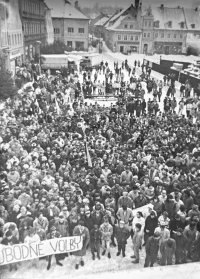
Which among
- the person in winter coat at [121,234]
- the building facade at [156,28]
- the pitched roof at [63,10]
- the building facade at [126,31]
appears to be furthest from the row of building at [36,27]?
the person in winter coat at [121,234]

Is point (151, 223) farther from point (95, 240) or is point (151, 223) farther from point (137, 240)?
point (95, 240)

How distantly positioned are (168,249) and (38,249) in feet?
7.27

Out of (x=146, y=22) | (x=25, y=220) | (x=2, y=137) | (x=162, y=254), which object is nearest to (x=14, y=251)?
(x=25, y=220)

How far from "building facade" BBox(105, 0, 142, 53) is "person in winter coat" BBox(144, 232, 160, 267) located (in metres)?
28.7

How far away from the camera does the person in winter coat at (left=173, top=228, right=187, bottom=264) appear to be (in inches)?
211

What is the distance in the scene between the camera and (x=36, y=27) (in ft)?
86.8

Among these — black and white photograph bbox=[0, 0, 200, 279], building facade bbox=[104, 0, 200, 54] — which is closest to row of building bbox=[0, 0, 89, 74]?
building facade bbox=[104, 0, 200, 54]

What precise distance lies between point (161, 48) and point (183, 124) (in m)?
23.9

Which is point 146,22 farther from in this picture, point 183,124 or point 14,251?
point 14,251

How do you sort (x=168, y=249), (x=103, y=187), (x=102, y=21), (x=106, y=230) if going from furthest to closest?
(x=102, y=21) < (x=103, y=187) < (x=106, y=230) < (x=168, y=249)

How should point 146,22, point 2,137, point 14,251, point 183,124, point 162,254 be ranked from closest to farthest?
point 14,251
point 162,254
point 2,137
point 183,124
point 146,22

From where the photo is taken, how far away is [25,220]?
17.9 feet

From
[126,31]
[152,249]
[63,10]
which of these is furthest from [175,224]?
[126,31]

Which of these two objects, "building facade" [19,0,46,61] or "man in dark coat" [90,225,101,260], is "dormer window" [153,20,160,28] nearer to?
"building facade" [19,0,46,61]
